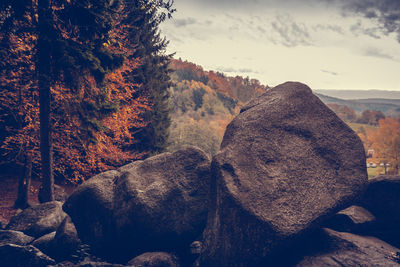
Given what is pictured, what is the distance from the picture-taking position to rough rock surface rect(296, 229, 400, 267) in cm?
607

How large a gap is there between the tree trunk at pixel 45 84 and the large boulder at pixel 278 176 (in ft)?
25.1

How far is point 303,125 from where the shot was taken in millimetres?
7387

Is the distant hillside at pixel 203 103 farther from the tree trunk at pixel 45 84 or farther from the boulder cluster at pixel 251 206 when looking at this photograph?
the boulder cluster at pixel 251 206

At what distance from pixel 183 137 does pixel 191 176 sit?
3311 centimetres

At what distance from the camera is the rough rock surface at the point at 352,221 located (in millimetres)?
7377

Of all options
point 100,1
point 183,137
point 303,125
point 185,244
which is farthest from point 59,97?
point 183,137

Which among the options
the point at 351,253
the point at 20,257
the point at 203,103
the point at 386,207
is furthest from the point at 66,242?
the point at 203,103

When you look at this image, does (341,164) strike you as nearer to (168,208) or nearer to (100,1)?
(168,208)

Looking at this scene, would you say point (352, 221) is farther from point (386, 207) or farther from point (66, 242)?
point (66, 242)

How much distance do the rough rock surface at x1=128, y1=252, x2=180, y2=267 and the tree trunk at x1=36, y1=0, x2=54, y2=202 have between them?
639cm

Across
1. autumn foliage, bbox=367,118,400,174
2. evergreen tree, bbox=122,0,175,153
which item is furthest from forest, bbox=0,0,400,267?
autumn foliage, bbox=367,118,400,174

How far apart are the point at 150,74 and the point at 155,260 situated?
53.3ft

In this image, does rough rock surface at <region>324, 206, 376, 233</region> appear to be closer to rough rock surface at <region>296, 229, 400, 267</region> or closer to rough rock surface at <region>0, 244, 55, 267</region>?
rough rock surface at <region>296, 229, 400, 267</region>

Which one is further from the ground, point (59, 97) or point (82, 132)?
point (59, 97)
